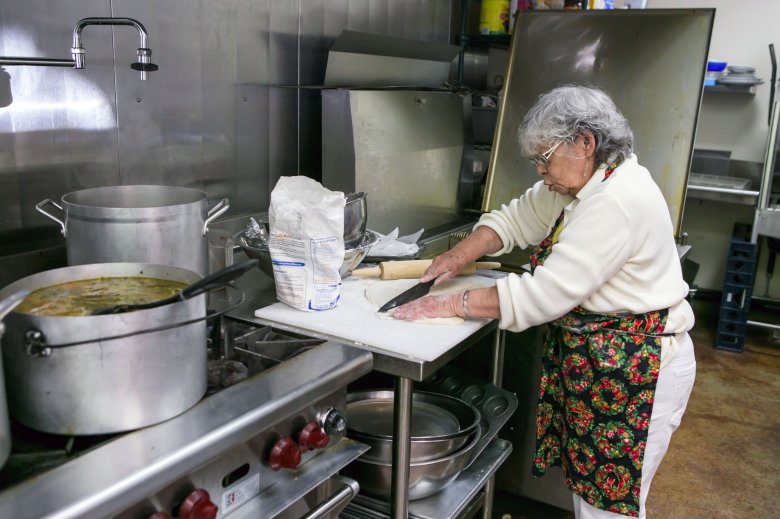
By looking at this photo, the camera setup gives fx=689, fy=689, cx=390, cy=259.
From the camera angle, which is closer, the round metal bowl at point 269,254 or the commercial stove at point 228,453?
the commercial stove at point 228,453

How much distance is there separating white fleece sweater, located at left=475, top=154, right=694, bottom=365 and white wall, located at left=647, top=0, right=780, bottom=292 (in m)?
3.78

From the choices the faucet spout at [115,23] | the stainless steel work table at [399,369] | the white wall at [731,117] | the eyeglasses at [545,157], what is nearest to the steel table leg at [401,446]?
the stainless steel work table at [399,369]

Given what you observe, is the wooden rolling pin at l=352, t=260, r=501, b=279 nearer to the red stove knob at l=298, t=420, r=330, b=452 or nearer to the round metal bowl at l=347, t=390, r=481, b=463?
the round metal bowl at l=347, t=390, r=481, b=463

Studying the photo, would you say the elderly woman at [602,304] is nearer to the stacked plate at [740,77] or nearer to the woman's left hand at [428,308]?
the woman's left hand at [428,308]

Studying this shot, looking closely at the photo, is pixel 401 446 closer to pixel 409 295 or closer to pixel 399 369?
pixel 399 369

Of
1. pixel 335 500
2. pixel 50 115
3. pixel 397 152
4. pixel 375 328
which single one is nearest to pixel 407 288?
pixel 375 328

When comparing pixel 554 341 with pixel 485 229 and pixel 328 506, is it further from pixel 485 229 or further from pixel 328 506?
pixel 328 506

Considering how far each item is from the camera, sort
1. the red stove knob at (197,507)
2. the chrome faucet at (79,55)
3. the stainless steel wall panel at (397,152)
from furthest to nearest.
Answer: the stainless steel wall panel at (397,152) → the chrome faucet at (79,55) → the red stove knob at (197,507)

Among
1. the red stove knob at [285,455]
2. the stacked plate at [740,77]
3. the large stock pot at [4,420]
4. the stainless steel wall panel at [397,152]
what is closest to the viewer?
the large stock pot at [4,420]

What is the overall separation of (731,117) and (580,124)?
12.9ft

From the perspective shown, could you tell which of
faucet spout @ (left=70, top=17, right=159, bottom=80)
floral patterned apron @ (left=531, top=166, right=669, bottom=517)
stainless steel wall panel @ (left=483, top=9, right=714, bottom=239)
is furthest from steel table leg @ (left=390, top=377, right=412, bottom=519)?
stainless steel wall panel @ (left=483, top=9, right=714, bottom=239)

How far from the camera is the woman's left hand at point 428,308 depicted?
1.61 m

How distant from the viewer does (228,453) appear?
3.49ft

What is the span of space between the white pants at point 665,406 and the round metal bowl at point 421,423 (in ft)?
1.24
